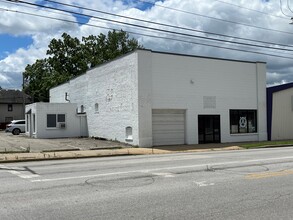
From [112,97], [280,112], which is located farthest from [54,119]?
[280,112]

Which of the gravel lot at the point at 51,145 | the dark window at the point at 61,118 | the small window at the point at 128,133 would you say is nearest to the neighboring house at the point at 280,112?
the small window at the point at 128,133

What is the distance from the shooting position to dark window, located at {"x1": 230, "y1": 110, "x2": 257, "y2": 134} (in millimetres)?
29241

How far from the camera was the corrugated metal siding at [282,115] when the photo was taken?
3128cm

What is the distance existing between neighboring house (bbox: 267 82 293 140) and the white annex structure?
2.65 feet

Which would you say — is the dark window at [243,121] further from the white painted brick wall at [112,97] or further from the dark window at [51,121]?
the dark window at [51,121]

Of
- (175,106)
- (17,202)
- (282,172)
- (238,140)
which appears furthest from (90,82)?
(17,202)

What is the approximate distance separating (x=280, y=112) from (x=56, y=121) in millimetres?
18660

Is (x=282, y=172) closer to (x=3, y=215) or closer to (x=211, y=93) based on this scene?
(x=3, y=215)

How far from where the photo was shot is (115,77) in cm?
2814

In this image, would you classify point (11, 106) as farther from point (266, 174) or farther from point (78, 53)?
point (266, 174)

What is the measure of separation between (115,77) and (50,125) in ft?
29.3

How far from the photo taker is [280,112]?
31.5m

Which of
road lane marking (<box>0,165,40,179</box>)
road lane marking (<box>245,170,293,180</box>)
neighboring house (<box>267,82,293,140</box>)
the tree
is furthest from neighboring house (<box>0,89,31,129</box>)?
road lane marking (<box>245,170,293,180</box>)

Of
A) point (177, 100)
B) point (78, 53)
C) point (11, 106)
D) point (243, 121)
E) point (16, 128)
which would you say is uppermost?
point (78, 53)
